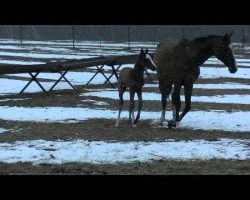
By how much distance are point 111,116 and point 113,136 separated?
9.95 ft

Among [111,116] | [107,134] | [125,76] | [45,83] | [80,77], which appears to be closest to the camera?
[107,134]

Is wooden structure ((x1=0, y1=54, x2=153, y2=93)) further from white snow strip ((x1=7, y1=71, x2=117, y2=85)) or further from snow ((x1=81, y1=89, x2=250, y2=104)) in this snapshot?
white snow strip ((x1=7, y1=71, x2=117, y2=85))

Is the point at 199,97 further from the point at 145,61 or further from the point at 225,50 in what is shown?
the point at 225,50

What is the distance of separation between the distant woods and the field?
34287mm

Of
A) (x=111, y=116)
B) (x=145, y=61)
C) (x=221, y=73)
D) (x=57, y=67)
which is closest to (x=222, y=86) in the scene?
(x=221, y=73)

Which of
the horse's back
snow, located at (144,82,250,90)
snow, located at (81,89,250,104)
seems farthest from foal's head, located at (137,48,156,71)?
snow, located at (144,82,250,90)

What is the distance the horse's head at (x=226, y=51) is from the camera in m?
10.9

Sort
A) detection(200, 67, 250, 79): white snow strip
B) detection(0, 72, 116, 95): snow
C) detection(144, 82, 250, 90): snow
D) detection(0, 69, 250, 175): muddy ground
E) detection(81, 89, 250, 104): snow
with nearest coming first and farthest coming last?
detection(0, 69, 250, 175): muddy ground
detection(81, 89, 250, 104): snow
detection(0, 72, 116, 95): snow
detection(144, 82, 250, 90): snow
detection(200, 67, 250, 79): white snow strip

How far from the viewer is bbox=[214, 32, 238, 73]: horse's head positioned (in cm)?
1091

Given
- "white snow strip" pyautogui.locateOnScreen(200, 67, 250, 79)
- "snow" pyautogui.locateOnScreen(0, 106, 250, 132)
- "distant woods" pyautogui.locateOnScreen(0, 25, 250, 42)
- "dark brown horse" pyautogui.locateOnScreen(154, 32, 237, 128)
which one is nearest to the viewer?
"dark brown horse" pyautogui.locateOnScreen(154, 32, 237, 128)

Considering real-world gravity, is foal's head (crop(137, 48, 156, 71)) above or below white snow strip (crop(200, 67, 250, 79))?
above

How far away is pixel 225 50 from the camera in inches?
431
